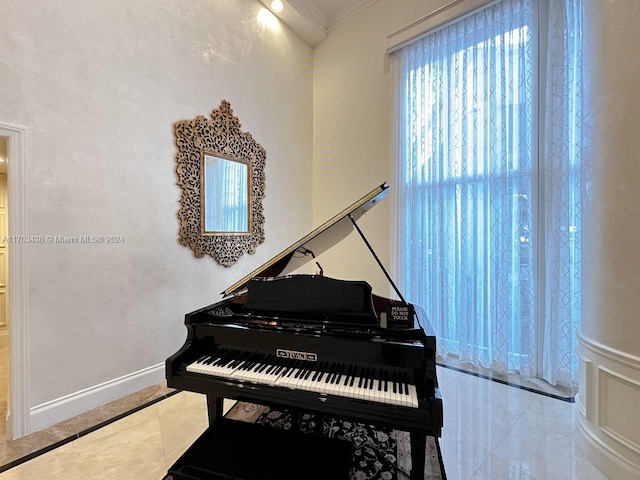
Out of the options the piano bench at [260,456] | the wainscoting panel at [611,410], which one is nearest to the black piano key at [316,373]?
the piano bench at [260,456]

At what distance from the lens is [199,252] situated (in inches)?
116

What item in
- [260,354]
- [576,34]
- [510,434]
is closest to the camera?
[260,354]

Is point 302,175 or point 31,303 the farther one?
point 302,175

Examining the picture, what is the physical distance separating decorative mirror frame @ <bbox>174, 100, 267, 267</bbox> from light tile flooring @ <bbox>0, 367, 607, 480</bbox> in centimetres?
144

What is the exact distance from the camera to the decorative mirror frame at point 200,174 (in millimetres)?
2809

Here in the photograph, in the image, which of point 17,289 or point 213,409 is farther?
point 17,289

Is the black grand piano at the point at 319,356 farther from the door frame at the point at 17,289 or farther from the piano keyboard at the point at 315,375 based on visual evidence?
the door frame at the point at 17,289

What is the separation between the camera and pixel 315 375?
1.37 m

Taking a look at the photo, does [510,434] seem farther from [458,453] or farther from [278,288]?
[278,288]

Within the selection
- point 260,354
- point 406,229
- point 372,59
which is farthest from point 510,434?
point 372,59

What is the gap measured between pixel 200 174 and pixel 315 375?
2.37m

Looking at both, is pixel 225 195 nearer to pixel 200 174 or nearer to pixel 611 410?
pixel 200 174

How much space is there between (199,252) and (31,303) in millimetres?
1273

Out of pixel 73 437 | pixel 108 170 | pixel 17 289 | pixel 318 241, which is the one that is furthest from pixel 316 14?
pixel 73 437
